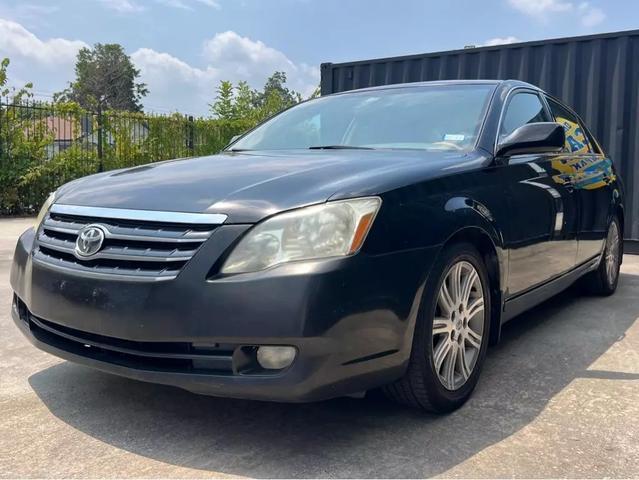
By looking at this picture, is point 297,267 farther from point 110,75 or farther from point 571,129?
point 110,75

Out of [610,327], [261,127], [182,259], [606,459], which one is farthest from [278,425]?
[610,327]

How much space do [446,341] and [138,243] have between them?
127 centimetres

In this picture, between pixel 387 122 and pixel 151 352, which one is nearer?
pixel 151 352

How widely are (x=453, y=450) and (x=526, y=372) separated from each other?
3.55ft

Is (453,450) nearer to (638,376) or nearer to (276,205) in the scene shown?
(276,205)

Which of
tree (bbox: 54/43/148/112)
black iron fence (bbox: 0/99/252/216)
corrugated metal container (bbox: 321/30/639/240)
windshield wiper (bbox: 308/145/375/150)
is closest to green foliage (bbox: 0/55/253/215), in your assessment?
black iron fence (bbox: 0/99/252/216)

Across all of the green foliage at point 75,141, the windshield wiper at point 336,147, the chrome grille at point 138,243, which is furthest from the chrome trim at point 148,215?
the green foliage at point 75,141

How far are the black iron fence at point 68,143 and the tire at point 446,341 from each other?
10638 mm

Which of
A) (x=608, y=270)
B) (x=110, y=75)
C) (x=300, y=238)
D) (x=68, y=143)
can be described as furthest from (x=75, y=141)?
(x=110, y=75)

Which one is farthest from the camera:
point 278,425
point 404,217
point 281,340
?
point 278,425

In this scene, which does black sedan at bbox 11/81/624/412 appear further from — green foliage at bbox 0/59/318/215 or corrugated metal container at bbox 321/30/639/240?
green foliage at bbox 0/59/318/215

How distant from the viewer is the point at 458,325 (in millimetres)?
2736

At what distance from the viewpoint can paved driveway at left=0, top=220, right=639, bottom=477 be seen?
2229mm

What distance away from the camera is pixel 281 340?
210cm
